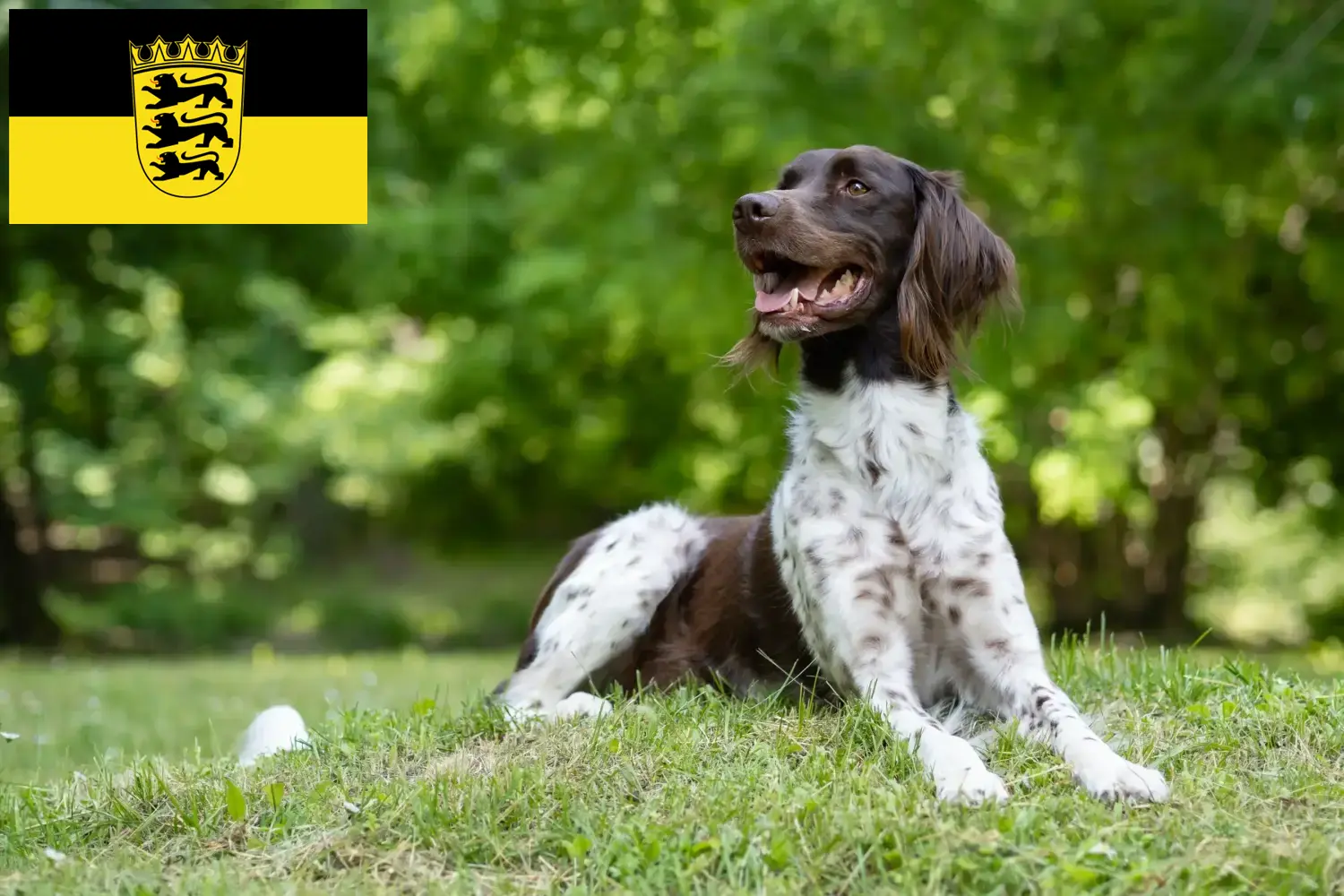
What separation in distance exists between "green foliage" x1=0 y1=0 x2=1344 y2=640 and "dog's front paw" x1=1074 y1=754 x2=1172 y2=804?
14.6 feet

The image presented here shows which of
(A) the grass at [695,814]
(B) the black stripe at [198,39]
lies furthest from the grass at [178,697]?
(B) the black stripe at [198,39]

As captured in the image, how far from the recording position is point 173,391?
13445 mm

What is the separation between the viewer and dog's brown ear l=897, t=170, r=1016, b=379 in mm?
3521

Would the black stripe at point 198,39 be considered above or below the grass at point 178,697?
above

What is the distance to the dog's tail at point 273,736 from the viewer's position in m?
3.83

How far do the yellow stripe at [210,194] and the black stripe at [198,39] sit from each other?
0.36 ft

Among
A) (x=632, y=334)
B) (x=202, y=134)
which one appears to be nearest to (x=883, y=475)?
(x=202, y=134)

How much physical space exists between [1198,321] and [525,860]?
739cm

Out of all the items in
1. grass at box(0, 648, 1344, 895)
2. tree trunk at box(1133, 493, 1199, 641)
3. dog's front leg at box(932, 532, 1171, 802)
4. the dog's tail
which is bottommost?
tree trunk at box(1133, 493, 1199, 641)

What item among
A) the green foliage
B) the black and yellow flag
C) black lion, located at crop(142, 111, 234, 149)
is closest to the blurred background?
the green foliage

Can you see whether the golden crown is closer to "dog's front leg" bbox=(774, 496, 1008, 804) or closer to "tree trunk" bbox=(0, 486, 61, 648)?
"dog's front leg" bbox=(774, 496, 1008, 804)

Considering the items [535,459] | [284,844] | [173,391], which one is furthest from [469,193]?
[284,844]

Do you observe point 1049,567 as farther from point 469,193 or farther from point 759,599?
point 759,599

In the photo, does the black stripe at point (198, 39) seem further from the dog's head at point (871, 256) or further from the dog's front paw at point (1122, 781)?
the dog's front paw at point (1122, 781)
